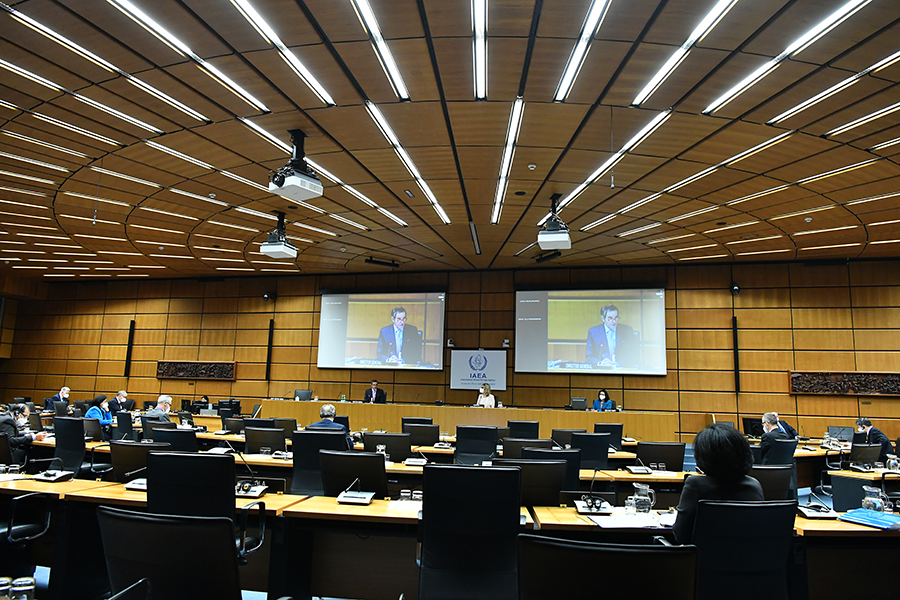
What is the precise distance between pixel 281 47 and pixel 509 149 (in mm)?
3010

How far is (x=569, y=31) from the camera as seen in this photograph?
423 centimetres

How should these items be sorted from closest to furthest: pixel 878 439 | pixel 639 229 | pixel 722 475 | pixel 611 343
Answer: pixel 722 475 → pixel 878 439 → pixel 639 229 → pixel 611 343

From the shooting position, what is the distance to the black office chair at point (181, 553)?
182 centimetres

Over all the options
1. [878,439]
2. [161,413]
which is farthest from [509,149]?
[878,439]

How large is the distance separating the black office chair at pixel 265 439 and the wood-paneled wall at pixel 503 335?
311 inches

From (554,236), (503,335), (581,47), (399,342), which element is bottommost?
(399,342)

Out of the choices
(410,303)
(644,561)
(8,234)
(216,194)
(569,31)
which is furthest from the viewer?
(410,303)

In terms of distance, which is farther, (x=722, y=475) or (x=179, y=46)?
(x=179, y=46)

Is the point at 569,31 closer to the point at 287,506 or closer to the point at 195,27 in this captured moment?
the point at 195,27

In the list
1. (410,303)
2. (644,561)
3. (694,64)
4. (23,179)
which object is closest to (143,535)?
(644,561)

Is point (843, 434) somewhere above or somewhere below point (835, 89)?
below

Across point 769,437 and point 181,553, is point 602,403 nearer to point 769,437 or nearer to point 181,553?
point 769,437

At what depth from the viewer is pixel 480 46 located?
4.45 m

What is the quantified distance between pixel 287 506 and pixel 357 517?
1.63 ft
